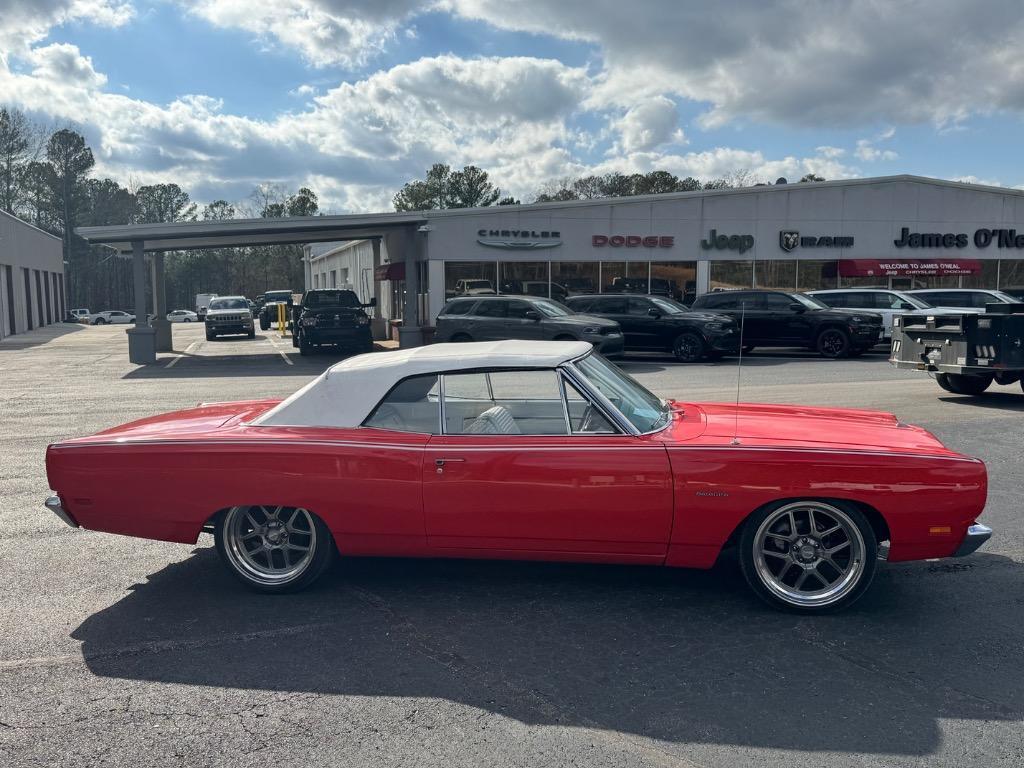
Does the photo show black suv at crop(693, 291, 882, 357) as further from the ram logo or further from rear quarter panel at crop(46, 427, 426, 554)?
rear quarter panel at crop(46, 427, 426, 554)

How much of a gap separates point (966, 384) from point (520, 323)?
9.60 m

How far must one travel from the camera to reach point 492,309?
20266 millimetres

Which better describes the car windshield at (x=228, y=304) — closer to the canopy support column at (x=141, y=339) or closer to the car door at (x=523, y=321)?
the canopy support column at (x=141, y=339)

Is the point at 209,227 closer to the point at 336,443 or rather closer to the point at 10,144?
the point at 336,443

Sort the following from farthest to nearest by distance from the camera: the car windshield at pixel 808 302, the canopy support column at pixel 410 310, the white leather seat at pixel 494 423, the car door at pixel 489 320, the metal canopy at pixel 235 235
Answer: the canopy support column at pixel 410 310 → the metal canopy at pixel 235 235 → the car windshield at pixel 808 302 → the car door at pixel 489 320 → the white leather seat at pixel 494 423

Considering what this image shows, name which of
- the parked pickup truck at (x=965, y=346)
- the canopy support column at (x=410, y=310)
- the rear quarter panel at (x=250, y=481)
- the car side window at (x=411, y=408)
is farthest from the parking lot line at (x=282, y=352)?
the car side window at (x=411, y=408)

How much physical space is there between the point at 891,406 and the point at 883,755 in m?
9.35

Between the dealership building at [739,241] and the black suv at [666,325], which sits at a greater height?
the dealership building at [739,241]

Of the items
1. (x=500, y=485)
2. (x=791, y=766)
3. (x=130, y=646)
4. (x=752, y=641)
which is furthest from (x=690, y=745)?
(x=130, y=646)

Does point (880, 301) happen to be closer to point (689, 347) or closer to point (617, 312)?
point (689, 347)

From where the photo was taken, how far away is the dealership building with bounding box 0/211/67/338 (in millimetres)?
37750

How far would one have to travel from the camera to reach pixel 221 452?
183 inches

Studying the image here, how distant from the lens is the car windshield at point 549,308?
1958 cm

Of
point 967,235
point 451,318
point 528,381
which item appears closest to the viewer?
point 528,381
